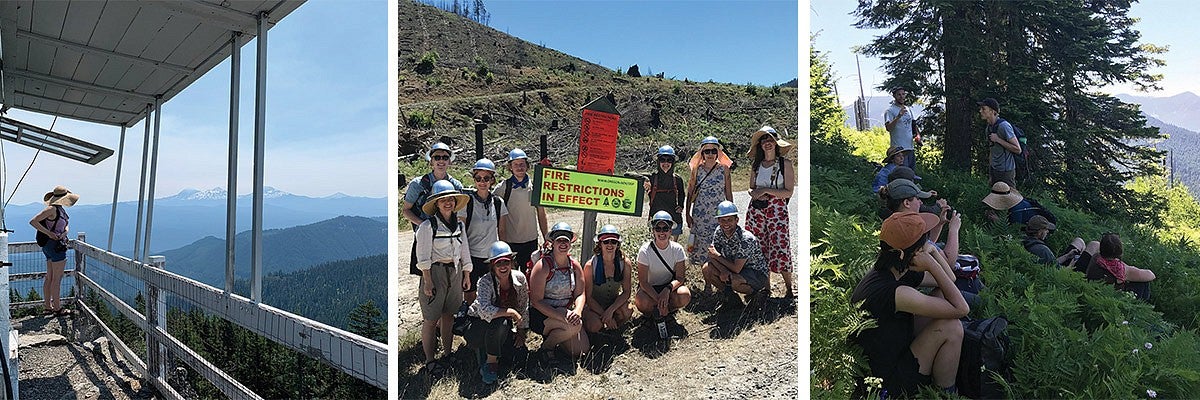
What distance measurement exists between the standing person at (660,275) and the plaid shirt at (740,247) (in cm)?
35

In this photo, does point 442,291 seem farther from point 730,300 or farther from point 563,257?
point 730,300

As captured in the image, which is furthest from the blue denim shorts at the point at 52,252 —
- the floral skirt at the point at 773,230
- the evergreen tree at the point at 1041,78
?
the evergreen tree at the point at 1041,78

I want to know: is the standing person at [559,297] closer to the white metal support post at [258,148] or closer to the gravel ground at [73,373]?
the white metal support post at [258,148]

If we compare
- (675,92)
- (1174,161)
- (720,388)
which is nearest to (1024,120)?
(1174,161)

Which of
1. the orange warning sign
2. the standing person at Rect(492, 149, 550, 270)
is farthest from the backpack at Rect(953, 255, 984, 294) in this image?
the standing person at Rect(492, 149, 550, 270)

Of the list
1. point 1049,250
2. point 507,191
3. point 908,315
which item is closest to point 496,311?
point 507,191

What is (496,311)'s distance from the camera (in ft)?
11.5

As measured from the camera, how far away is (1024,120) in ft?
23.0

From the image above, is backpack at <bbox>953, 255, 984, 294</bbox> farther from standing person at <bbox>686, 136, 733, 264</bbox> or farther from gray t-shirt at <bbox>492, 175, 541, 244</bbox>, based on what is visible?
gray t-shirt at <bbox>492, 175, 541, 244</bbox>

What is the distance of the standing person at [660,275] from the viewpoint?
3980 mm

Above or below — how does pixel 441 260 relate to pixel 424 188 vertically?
below

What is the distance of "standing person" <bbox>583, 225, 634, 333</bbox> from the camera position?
3.90 m

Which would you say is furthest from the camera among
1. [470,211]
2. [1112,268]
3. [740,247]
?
[1112,268]

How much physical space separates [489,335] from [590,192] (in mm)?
1101
